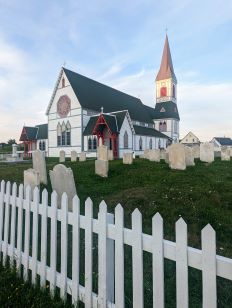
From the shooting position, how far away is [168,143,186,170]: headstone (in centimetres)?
1200

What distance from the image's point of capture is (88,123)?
35.6 metres

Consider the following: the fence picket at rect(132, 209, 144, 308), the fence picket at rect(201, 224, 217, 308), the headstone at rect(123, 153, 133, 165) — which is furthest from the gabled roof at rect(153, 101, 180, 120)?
the fence picket at rect(201, 224, 217, 308)

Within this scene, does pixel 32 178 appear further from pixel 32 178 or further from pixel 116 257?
pixel 116 257

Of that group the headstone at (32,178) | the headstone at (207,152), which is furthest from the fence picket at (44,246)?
the headstone at (207,152)

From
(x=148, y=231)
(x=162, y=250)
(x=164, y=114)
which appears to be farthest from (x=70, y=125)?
(x=162, y=250)

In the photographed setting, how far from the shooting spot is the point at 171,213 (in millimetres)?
6137

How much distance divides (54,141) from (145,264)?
3573 cm

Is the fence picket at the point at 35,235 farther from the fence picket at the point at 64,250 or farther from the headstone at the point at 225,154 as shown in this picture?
the headstone at the point at 225,154

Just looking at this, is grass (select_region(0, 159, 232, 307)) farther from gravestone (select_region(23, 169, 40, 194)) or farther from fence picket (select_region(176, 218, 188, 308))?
gravestone (select_region(23, 169, 40, 194))

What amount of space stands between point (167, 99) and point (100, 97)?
2585 cm

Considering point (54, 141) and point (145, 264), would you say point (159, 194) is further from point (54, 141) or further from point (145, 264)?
point (54, 141)

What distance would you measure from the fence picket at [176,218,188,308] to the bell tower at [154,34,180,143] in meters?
51.8

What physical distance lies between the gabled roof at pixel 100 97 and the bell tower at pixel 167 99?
255 inches

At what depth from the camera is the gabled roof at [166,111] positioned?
2162 inches
